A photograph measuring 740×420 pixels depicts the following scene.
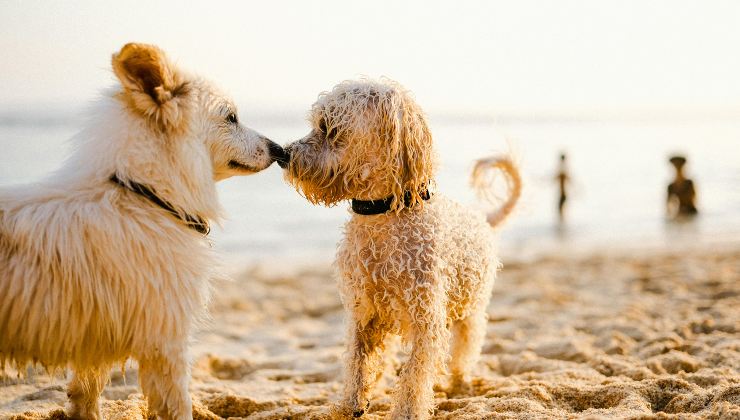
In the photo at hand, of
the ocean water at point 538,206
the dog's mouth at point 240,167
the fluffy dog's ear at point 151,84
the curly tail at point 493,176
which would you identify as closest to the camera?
the fluffy dog's ear at point 151,84

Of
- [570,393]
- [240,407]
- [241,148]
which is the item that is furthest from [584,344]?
[241,148]

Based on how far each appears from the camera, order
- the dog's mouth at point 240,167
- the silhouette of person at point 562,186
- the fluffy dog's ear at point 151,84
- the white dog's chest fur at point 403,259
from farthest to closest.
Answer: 1. the silhouette of person at point 562,186
2. the white dog's chest fur at point 403,259
3. the dog's mouth at point 240,167
4. the fluffy dog's ear at point 151,84

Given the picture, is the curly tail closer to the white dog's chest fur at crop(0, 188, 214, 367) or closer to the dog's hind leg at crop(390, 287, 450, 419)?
the dog's hind leg at crop(390, 287, 450, 419)

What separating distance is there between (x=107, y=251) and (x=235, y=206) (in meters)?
12.6

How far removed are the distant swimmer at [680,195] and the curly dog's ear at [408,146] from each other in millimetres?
11684

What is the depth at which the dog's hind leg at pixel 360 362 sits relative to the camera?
3900 mm

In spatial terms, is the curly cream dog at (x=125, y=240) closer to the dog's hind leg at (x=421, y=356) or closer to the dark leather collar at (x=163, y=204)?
the dark leather collar at (x=163, y=204)

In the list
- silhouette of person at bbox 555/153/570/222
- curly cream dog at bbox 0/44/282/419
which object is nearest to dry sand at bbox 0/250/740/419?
curly cream dog at bbox 0/44/282/419

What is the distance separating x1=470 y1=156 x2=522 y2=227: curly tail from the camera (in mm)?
4891

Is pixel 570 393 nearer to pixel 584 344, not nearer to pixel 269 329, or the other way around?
pixel 584 344

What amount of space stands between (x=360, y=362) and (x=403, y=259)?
2.58 ft

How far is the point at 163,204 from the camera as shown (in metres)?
3.11

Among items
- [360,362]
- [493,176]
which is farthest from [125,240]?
[493,176]

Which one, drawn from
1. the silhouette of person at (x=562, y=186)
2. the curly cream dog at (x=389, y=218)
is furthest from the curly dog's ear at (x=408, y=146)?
the silhouette of person at (x=562, y=186)
